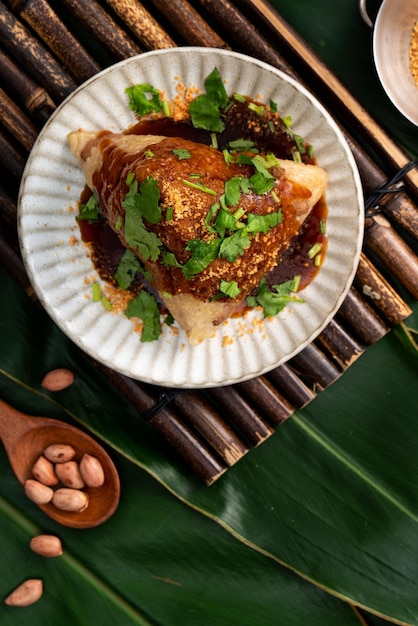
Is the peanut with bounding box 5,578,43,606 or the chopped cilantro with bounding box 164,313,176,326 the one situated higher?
the chopped cilantro with bounding box 164,313,176,326

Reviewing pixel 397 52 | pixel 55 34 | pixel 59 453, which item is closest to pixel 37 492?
pixel 59 453

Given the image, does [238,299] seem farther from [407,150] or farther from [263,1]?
[263,1]

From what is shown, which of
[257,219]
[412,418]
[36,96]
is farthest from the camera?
[412,418]

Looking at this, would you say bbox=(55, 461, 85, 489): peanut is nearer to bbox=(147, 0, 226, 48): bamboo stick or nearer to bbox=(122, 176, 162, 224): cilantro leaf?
bbox=(122, 176, 162, 224): cilantro leaf

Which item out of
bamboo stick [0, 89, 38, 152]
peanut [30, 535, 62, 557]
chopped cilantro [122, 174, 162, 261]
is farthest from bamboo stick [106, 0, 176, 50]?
peanut [30, 535, 62, 557]

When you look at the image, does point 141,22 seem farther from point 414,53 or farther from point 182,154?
point 414,53

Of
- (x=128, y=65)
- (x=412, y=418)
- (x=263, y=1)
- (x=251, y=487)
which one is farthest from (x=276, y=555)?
(x=263, y=1)
